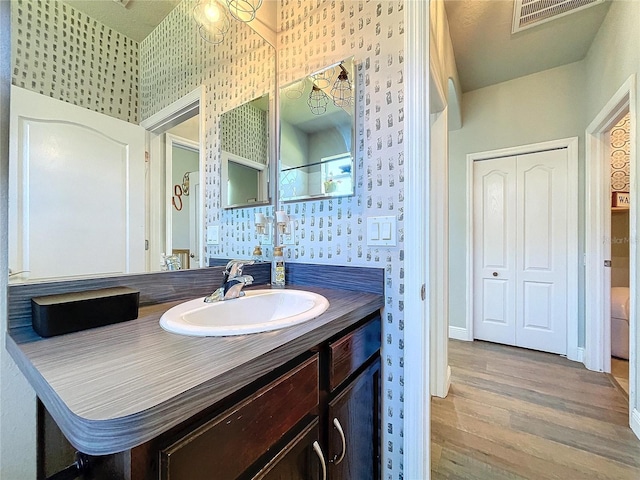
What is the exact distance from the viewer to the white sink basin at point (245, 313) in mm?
635

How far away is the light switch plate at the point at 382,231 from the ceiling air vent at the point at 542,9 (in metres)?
1.92

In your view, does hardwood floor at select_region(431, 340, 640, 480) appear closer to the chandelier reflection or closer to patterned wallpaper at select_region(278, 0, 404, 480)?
patterned wallpaper at select_region(278, 0, 404, 480)

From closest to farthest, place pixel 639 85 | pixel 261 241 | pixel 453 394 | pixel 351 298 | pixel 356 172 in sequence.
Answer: pixel 351 298
pixel 356 172
pixel 261 241
pixel 639 85
pixel 453 394

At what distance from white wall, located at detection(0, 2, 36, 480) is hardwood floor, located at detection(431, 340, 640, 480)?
150 centimetres

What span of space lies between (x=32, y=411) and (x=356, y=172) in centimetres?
122

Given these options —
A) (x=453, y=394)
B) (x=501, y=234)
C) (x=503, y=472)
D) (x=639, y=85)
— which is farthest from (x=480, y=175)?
(x=503, y=472)

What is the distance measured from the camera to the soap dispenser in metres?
1.32

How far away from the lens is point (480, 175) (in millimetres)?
2930

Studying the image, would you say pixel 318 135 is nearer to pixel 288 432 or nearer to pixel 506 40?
pixel 288 432

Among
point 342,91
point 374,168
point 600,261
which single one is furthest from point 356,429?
point 600,261

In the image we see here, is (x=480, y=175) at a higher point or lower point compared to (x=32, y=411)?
higher

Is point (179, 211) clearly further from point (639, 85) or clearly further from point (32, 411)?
point (639, 85)

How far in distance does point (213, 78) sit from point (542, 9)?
7.33ft

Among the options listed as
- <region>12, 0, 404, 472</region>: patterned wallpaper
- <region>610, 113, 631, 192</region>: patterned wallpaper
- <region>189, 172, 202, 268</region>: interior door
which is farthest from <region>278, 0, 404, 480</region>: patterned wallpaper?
<region>610, 113, 631, 192</region>: patterned wallpaper
